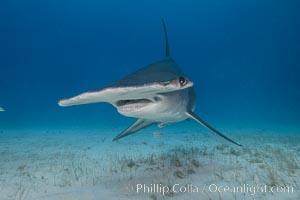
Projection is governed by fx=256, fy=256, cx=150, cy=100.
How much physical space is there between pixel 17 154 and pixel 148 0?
336 feet

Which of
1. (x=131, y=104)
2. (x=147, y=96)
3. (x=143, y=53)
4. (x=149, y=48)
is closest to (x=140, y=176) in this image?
(x=131, y=104)

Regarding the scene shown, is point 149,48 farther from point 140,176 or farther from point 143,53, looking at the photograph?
point 140,176

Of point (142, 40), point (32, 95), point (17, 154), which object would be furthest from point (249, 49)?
point (17, 154)

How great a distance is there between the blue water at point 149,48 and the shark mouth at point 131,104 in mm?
58178

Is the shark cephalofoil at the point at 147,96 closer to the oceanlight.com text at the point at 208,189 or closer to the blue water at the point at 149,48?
the oceanlight.com text at the point at 208,189

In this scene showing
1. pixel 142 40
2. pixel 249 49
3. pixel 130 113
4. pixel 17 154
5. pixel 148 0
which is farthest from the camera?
pixel 142 40

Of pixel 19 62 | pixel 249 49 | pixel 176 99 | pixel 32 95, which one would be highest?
pixel 249 49

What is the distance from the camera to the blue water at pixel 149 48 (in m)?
69.6

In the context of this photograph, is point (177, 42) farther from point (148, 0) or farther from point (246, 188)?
point (246, 188)

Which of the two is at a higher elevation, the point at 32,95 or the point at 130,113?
the point at 32,95

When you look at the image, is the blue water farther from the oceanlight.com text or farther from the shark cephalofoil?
the oceanlight.com text

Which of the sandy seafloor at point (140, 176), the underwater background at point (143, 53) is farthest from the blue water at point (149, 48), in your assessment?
the sandy seafloor at point (140, 176)

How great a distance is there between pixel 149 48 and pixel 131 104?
10733 cm

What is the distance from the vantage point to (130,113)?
3754 millimetres
